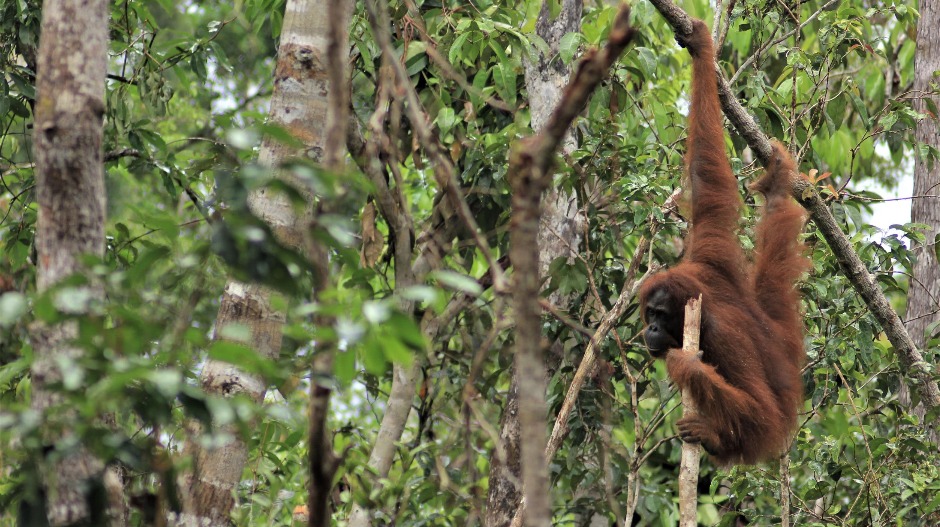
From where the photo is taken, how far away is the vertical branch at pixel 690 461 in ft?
11.8

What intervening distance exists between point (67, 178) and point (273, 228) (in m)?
0.90

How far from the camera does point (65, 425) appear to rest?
75.7 inches

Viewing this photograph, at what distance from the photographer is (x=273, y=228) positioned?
9.82ft

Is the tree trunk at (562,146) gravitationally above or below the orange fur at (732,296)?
above

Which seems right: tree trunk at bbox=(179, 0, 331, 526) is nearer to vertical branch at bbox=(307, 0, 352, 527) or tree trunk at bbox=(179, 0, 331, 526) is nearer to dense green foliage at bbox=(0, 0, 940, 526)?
dense green foliage at bbox=(0, 0, 940, 526)

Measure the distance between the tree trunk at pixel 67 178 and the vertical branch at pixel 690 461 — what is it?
84.4 inches

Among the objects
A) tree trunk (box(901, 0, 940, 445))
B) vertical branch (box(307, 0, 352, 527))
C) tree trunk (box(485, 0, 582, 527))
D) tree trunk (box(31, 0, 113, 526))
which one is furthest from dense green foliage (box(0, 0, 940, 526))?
vertical branch (box(307, 0, 352, 527))

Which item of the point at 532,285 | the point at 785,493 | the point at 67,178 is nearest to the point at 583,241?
the point at 785,493

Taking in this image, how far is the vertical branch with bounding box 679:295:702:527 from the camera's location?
3598 millimetres

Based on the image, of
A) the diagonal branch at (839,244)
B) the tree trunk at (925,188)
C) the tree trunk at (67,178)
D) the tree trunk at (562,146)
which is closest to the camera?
the tree trunk at (67,178)

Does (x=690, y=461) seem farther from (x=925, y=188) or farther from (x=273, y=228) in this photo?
(x=925, y=188)

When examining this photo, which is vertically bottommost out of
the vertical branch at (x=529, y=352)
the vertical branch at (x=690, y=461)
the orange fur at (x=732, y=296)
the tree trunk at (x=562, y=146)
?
the vertical branch at (x=529, y=352)

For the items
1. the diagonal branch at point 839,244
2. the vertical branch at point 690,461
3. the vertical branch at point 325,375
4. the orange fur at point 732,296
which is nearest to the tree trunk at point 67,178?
the vertical branch at point 325,375

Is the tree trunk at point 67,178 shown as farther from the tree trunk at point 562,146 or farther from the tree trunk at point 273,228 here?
the tree trunk at point 562,146
